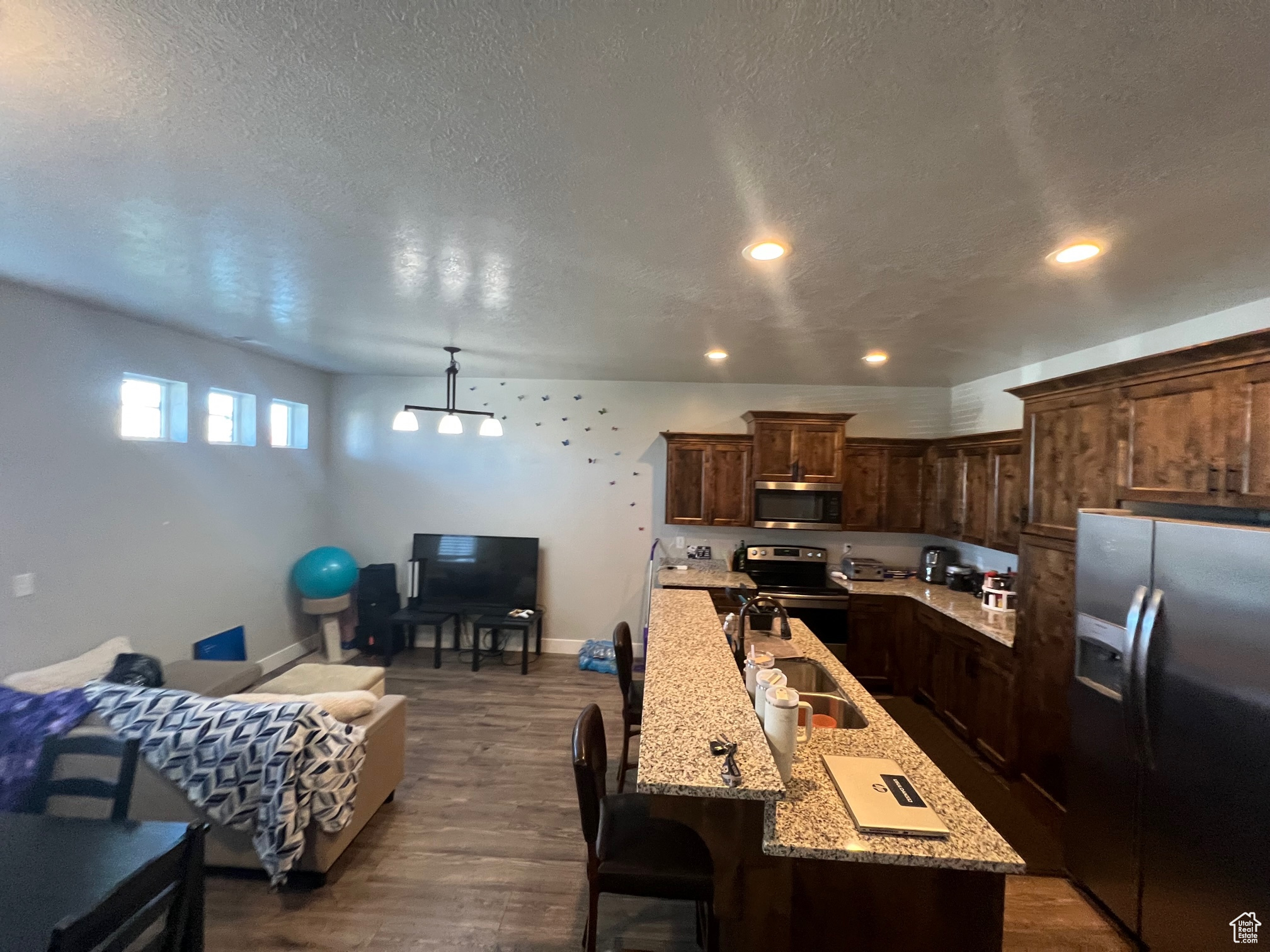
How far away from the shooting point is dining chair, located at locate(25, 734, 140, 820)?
5.42 ft

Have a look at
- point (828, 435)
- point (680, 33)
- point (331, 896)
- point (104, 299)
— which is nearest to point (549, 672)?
point (331, 896)

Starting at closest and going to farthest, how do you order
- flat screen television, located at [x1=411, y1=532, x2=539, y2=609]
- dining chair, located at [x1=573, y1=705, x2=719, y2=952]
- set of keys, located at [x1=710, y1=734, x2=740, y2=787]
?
1. set of keys, located at [x1=710, y1=734, x2=740, y2=787]
2. dining chair, located at [x1=573, y1=705, x2=719, y2=952]
3. flat screen television, located at [x1=411, y1=532, x2=539, y2=609]

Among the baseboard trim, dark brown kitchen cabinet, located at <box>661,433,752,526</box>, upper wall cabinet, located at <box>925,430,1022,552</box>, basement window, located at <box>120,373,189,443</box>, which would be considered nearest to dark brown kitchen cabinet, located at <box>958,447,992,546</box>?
upper wall cabinet, located at <box>925,430,1022,552</box>

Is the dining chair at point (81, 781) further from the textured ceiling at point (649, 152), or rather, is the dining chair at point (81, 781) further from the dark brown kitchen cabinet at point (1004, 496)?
the dark brown kitchen cabinet at point (1004, 496)

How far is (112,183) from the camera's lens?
1.65m

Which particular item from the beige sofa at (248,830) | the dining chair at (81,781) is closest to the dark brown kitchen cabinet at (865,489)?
the beige sofa at (248,830)

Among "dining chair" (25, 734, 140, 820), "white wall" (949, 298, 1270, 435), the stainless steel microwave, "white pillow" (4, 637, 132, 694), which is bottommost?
"white pillow" (4, 637, 132, 694)

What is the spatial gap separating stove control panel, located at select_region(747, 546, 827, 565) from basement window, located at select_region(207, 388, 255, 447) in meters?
4.37

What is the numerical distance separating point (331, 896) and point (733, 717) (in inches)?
77.1

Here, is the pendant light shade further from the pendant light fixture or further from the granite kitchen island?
the granite kitchen island

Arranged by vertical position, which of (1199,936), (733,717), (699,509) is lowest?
(1199,936)

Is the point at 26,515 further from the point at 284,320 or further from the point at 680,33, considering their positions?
the point at 680,33

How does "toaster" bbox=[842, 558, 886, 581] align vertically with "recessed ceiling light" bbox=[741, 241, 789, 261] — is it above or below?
below

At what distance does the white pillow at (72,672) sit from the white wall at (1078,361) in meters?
5.60
